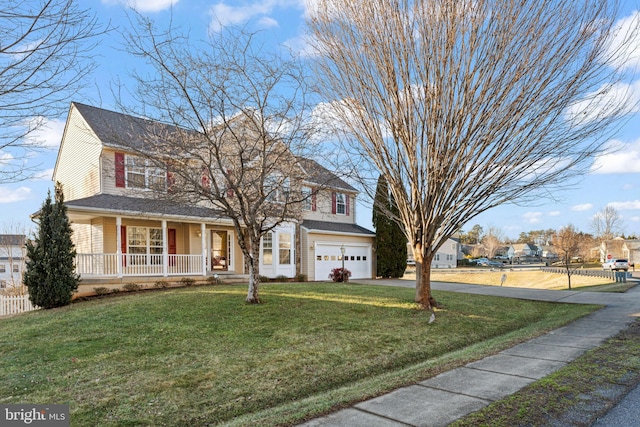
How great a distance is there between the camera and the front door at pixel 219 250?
18094 millimetres

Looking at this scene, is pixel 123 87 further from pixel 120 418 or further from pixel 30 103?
pixel 120 418

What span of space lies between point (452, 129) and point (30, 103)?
7.35 metres

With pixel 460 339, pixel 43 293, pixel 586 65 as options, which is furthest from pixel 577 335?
pixel 43 293

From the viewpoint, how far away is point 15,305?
12.2 metres

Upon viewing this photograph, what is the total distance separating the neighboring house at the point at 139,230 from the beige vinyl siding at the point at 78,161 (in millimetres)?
40

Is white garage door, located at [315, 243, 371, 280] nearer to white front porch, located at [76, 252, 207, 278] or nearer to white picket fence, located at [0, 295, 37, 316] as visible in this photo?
white front porch, located at [76, 252, 207, 278]

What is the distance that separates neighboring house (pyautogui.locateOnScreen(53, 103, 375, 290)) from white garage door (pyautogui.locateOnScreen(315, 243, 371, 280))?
54 mm

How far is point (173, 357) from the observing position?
5.91m

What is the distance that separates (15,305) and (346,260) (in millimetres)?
14967

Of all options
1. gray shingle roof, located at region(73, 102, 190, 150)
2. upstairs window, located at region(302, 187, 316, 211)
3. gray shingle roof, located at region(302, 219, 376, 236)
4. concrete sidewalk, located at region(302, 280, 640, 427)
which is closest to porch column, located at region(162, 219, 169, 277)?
gray shingle roof, located at region(73, 102, 190, 150)

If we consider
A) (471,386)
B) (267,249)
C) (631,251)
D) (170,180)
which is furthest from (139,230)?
(631,251)

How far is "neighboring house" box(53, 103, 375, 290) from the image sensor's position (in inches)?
535

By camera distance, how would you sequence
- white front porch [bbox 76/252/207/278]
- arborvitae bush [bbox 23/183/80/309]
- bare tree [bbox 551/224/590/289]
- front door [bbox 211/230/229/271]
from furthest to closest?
1. bare tree [bbox 551/224/590/289]
2. front door [bbox 211/230/229/271]
3. white front porch [bbox 76/252/207/278]
4. arborvitae bush [bbox 23/183/80/309]

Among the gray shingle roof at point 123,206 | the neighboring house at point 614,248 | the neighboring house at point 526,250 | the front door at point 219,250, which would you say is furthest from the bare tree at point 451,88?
the neighboring house at point 526,250
